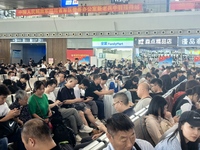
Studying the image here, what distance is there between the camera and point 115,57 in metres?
19.0

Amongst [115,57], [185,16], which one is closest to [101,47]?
[115,57]

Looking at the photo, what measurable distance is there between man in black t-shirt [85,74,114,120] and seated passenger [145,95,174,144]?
3962 mm

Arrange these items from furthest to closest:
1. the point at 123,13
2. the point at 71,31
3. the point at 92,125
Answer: the point at 71,31
the point at 123,13
the point at 92,125

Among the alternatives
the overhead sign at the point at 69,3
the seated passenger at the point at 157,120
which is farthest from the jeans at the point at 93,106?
the overhead sign at the point at 69,3

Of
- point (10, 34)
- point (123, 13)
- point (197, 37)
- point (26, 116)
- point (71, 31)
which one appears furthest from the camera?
point (10, 34)

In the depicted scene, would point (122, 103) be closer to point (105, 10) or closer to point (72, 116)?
point (72, 116)

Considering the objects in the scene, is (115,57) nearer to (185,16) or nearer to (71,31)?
(71,31)

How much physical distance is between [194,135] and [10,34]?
20955 millimetres

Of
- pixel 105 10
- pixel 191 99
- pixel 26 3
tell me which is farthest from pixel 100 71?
pixel 26 3

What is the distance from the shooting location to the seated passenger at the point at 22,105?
15.6 ft

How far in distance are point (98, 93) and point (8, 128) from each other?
3.94 meters

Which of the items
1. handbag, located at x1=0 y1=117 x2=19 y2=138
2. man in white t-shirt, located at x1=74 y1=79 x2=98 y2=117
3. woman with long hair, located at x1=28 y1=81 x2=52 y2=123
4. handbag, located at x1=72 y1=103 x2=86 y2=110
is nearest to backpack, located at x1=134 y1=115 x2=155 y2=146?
handbag, located at x1=0 y1=117 x2=19 y2=138

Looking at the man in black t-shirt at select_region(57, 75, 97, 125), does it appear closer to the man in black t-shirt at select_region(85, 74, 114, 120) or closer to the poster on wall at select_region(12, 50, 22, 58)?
the man in black t-shirt at select_region(85, 74, 114, 120)

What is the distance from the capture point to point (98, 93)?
7891mm
